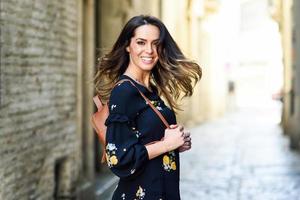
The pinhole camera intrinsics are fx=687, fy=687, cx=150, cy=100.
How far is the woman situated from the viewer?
3.12 meters

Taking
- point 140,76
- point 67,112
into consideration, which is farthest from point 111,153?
point 67,112

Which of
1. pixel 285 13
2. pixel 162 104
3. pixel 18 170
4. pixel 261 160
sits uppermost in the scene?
pixel 285 13

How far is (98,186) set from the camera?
9430 millimetres

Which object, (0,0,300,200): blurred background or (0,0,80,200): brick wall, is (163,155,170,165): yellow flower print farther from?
(0,0,80,200): brick wall

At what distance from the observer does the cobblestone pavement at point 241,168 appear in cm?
897

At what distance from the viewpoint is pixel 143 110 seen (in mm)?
3203

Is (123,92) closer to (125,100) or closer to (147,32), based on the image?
(125,100)

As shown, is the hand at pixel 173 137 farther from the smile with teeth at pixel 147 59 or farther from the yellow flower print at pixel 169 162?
the smile with teeth at pixel 147 59

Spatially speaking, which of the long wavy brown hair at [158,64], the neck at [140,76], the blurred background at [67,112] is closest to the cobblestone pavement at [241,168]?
the blurred background at [67,112]

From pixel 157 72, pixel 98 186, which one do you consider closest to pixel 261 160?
pixel 98 186

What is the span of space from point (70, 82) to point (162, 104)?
466cm

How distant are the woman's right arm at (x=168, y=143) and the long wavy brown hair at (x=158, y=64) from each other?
34 centimetres

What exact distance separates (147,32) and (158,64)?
0.21m

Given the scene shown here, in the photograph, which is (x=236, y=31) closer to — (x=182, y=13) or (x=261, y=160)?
(x=182, y=13)
